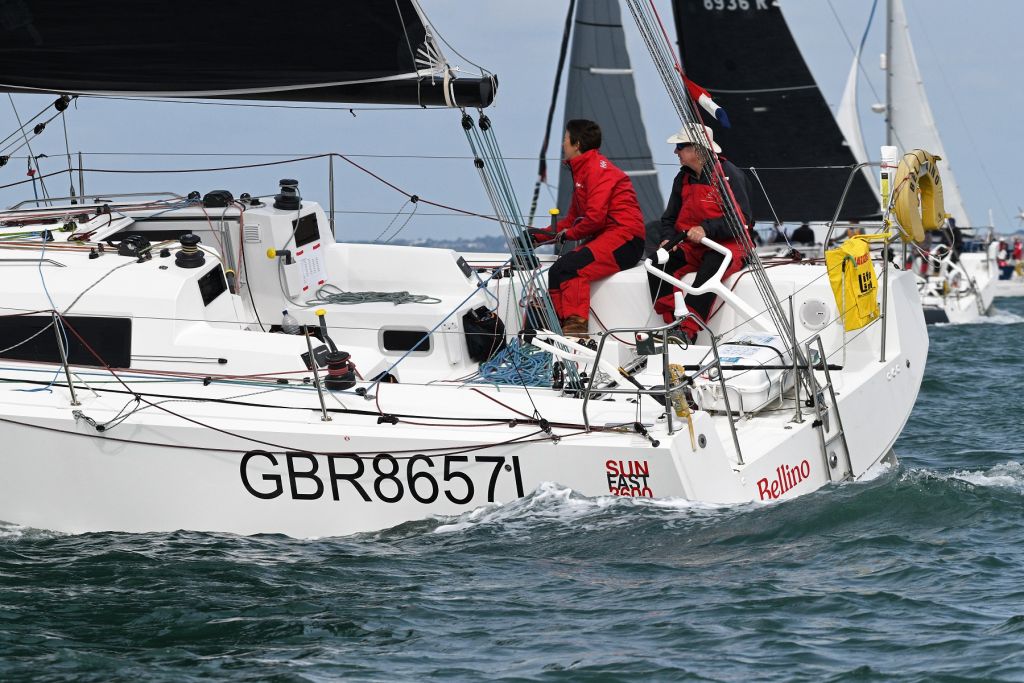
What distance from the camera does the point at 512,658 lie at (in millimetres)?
4684

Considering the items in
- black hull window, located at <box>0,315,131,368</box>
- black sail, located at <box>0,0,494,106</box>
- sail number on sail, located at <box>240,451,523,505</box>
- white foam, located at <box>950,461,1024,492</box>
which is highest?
black sail, located at <box>0,0,494,106</box>

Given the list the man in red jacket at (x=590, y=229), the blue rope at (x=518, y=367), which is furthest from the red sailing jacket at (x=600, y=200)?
the blue rope at (x=518, y=367)

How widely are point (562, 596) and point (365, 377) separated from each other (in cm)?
187

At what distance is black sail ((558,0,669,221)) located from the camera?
16.1 m

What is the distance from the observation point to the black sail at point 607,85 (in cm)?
1606

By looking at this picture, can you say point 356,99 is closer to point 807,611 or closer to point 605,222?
point 605,222

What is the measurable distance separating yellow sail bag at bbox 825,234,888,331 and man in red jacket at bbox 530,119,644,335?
1161mm

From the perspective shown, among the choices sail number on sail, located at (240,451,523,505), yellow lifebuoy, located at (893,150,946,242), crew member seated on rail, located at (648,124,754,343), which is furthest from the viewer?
crew member seated on rail, located at (648,124,754,343)

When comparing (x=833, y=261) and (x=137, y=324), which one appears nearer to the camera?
(x=137, y=324)

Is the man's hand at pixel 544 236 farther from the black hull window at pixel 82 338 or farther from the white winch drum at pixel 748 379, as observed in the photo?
the black hull window at pixel 82 338

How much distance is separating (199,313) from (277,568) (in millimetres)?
1814

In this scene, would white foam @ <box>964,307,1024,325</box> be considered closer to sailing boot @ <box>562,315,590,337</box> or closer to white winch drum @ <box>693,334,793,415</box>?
sailing boot @ <box>562,315,590,337</box>

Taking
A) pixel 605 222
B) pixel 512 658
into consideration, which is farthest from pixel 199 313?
pixel 512 658

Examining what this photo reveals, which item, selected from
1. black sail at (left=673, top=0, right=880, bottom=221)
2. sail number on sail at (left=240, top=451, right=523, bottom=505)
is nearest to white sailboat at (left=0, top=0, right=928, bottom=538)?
sail number on sail at (left=240, top=451, right=523, bottom=505)
